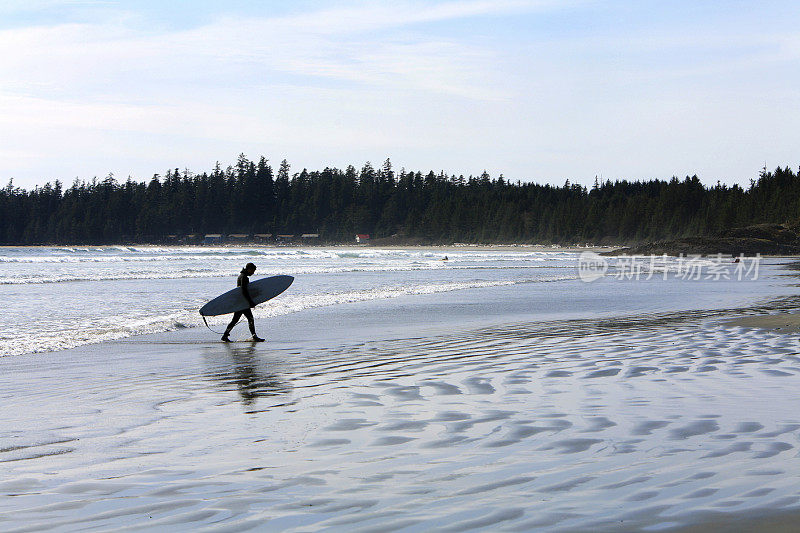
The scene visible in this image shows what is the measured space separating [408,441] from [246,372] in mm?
5038

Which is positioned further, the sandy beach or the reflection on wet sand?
the reflection on wet sand

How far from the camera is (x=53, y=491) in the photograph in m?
5.17

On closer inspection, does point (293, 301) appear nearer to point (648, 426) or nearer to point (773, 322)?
point (773, 322)

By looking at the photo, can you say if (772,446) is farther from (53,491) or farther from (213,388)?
(213,388)

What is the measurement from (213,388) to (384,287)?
23.8 metres

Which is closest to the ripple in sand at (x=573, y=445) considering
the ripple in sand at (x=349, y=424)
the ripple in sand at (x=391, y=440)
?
the ripple in sand at (x=391, y=440)

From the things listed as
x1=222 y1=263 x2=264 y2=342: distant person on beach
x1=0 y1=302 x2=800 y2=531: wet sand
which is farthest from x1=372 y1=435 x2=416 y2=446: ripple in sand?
x1=222 y1=263 x2=264 y2=342: distant person on beach

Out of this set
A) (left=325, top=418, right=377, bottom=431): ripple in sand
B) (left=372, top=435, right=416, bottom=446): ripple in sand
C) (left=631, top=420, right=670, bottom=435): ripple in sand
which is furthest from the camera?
(left=325, top=418, right=377, bottom=431): ripple in sand

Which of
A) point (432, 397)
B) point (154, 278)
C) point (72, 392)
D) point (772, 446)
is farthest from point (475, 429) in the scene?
point (154, 278)

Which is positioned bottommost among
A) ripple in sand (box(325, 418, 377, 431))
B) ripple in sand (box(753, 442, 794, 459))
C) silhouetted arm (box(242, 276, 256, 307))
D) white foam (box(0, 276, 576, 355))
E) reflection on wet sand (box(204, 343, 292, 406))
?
white foam (box(0, 276, 576, 355))

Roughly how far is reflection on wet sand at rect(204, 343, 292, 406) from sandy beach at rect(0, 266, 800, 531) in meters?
0.06

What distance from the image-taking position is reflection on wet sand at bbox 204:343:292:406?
930 centimetres

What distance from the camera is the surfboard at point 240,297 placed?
17266mm

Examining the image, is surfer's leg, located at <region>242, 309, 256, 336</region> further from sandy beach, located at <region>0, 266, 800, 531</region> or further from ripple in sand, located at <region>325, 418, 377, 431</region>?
ripple in sand, located at <region>325, 418, 377, 431</region>
